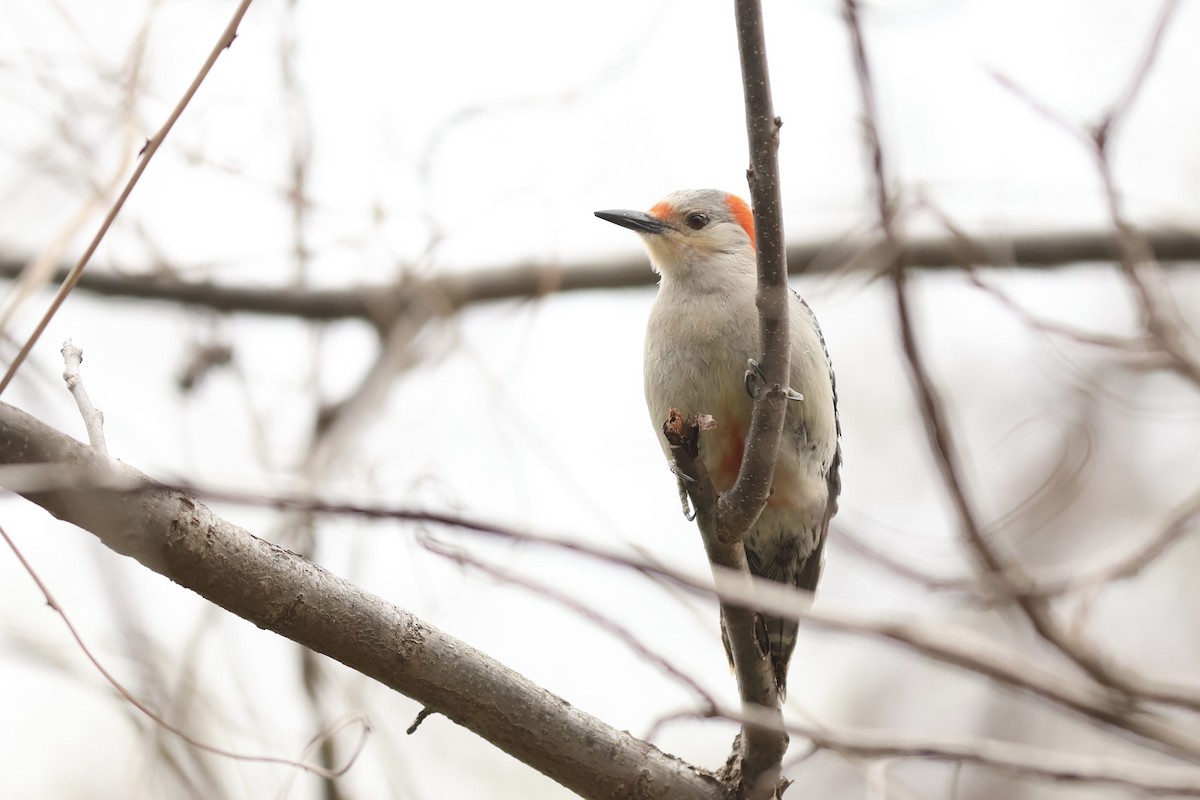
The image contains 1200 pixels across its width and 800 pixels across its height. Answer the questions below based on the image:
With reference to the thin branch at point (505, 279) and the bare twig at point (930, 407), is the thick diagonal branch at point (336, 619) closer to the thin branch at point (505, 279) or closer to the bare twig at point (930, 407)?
the bare twig at point (930, 407)

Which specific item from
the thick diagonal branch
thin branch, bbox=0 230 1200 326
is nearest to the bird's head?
thin branch, bbox=0 230 1200 326

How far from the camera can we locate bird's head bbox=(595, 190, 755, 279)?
16.0 ft

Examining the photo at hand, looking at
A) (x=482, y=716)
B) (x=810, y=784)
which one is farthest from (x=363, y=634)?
(x=810, y=784)

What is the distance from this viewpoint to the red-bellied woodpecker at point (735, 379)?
419 cm

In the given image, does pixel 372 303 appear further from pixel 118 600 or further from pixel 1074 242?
pixel 1074 242

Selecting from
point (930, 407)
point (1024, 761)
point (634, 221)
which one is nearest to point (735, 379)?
point (634, 221)

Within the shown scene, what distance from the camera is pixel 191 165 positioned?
4.95 metres

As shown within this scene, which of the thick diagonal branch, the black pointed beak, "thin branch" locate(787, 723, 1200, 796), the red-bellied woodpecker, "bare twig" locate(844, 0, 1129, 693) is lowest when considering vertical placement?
the thick diagonal branch

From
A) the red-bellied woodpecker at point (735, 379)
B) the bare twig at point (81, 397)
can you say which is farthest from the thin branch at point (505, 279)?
the bare twig at point (81, 397)

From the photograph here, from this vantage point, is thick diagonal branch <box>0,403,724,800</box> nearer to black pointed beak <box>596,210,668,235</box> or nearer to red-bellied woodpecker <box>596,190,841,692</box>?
red-bellied woodpecker <box>596,190,841,692</box>

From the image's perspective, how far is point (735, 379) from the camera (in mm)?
4156

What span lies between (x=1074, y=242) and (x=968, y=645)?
5.55m

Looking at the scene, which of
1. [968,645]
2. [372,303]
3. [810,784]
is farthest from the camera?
[810,784]

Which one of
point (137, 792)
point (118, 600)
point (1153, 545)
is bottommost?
point (137, 792)
